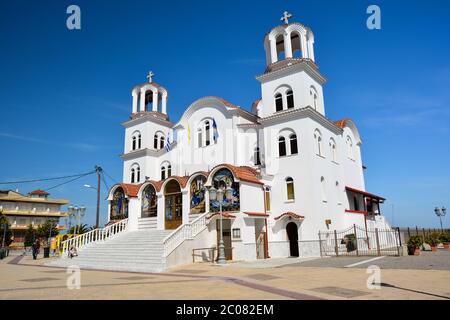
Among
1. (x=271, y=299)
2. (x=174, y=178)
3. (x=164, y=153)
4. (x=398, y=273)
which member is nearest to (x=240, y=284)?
(x=271, y=299)

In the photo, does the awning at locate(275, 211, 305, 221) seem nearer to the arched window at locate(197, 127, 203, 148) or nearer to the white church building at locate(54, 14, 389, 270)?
the white church building at locate(54, 14, 389, 270)

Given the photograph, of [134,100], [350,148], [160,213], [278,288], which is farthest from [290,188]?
[134,100]

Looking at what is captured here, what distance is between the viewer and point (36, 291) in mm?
10453

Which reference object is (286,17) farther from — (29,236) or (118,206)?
(29,236)

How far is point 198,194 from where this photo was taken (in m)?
25.0

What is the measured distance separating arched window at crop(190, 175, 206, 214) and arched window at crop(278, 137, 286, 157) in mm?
6335

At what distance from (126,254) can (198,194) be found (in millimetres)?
6630

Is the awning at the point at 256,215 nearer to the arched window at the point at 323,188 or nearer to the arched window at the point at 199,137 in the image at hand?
the arched window at the point at 323,188

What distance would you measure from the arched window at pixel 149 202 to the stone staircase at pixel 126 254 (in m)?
2.08

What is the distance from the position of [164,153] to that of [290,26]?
1715 cm

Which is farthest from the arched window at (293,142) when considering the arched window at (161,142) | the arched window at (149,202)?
the arched window at (161,142)

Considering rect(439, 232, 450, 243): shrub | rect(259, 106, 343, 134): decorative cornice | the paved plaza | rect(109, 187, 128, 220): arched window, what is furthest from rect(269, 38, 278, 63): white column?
rect(439, 232, 450, 243): shrub

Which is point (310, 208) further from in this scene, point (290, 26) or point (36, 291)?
point (36, 291)

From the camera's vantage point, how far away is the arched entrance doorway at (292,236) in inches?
986
